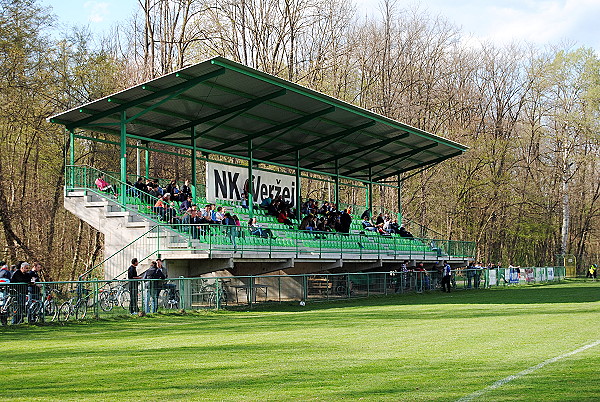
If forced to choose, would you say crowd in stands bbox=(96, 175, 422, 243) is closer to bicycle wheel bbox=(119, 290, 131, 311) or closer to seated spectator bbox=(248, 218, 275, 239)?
seated spectator bbox=(248, 218, 275, 239)

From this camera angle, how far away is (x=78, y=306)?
19734 millimetres

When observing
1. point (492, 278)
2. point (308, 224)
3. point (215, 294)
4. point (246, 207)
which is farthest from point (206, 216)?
point (492, 278)

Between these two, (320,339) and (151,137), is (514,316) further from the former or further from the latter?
(151,137)

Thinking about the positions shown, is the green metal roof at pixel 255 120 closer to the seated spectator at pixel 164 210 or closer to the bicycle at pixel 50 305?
the seated spectator at pixel 164 210

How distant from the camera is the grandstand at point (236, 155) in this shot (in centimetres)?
2730

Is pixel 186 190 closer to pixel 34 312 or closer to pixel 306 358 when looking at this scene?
pixel 34 312

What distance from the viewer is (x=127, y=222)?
1112 inches

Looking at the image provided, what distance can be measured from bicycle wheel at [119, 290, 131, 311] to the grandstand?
5.21 metres

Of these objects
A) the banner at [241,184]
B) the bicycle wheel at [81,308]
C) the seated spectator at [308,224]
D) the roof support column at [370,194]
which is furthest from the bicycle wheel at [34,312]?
the roof support column at [370,194]

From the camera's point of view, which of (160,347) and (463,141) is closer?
(160,347)

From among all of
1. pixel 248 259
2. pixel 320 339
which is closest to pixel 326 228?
pixel 248 259

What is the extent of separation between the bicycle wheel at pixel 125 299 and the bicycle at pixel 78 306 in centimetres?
100

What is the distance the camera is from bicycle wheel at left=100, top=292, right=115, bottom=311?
66.4 ft

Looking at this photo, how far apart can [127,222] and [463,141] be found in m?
38.2
